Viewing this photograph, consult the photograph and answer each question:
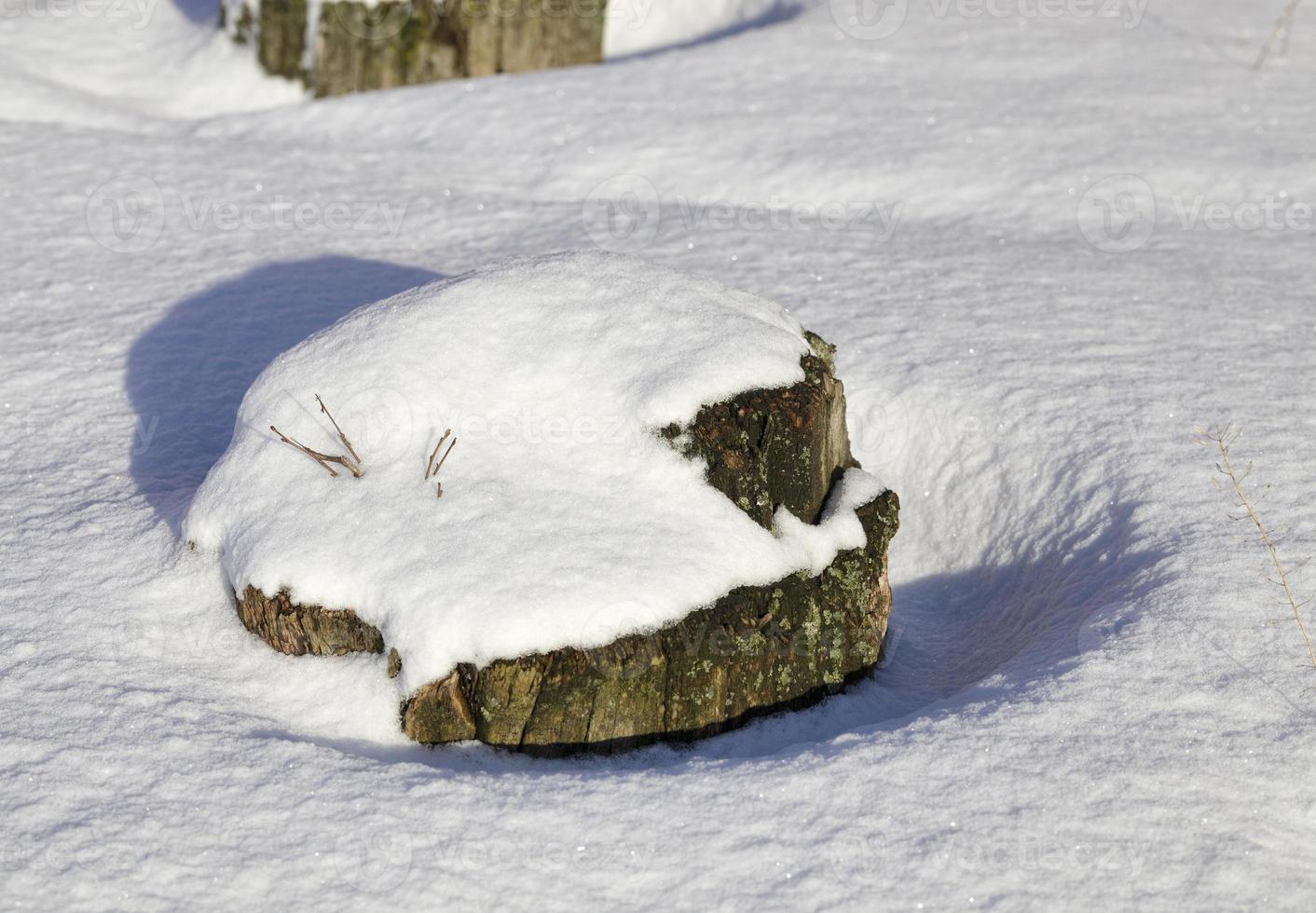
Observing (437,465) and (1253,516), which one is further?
(1253,516)

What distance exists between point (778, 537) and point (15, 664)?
2023mm

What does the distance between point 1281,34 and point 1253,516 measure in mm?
6140

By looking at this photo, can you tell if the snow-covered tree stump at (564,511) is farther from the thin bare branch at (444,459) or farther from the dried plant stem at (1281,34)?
the dried plant stem at (1281,34)

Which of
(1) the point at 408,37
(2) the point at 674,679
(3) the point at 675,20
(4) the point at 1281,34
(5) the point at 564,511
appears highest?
(4) the point at 1281,34

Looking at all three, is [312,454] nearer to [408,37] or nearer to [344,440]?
[344,440]

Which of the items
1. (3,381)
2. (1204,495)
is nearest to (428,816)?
(1204,495)

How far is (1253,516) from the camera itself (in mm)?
3482

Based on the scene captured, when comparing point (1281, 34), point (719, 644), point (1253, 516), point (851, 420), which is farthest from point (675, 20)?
point (719, 644)

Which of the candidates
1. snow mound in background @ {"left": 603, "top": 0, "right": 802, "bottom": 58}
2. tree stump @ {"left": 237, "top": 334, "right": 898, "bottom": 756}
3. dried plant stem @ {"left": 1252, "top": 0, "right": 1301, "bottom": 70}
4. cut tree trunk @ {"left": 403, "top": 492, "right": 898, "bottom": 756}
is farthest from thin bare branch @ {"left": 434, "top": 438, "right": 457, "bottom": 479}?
dried plant stem @ {"left": 1252, "top": 0, "right": 1301, "bottom": 70}

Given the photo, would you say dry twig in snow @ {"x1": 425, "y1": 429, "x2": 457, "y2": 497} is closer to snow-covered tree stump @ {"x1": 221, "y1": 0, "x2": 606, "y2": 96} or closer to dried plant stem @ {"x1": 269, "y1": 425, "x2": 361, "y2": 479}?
dried plant stem @ {"x1": 269, "y1": 425, "x2": 361, "y2": 479}

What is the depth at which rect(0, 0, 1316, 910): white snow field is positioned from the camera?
104 inches

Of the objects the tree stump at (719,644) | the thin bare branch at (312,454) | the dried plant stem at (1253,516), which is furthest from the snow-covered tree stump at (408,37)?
the dried plant stem at (1253,516)

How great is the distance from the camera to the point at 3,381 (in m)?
4.50

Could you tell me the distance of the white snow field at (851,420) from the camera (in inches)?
104
